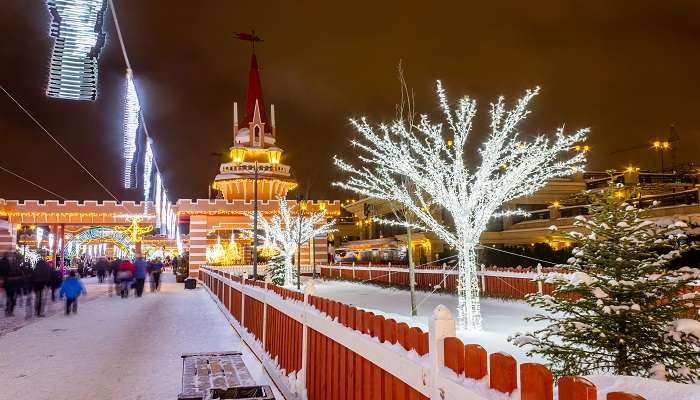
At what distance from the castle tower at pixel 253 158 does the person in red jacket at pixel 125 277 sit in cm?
2198

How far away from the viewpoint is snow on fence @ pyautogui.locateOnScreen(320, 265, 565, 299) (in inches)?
667

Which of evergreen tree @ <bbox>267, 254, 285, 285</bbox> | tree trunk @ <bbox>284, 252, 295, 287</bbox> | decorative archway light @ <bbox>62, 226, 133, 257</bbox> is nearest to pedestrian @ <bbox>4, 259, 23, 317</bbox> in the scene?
tree trunk @ <bbox>284, 252, 295, 287</bbox>

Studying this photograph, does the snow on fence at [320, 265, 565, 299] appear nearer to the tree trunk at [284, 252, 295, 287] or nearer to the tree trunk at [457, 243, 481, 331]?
the tree trunk at [457, 243, 481, 331]

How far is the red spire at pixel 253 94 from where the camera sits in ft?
190

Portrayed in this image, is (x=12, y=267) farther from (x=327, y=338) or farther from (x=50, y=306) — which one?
(x=327, y=338)

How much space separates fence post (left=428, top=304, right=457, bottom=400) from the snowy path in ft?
16.1

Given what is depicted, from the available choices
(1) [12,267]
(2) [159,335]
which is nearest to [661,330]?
(2) [159,335]

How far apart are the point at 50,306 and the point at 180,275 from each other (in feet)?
76.8

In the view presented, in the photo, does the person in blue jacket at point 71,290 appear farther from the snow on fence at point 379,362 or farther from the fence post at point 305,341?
the fence post at point 305,341

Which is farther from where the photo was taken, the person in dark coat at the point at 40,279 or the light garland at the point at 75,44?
the person in dark coat at the point at 40,279

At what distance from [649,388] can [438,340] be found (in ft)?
3.54

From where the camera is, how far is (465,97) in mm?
12477

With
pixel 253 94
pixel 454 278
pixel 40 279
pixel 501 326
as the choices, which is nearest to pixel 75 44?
pixel 501 326

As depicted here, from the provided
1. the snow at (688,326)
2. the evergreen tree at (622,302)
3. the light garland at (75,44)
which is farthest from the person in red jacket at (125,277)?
the snow at (688,326)
